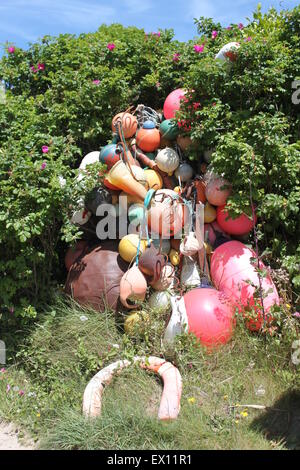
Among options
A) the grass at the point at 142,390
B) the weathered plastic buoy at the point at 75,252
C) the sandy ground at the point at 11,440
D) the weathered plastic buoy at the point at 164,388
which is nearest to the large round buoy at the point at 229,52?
the weathered plastic buoy at the point at 75,252

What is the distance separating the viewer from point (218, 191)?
14.0ft

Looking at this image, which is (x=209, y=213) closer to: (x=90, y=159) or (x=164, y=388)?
(x=90, y=159)

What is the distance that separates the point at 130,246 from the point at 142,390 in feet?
4.10

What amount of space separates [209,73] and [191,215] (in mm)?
1257

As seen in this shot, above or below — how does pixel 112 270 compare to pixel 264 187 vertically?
below

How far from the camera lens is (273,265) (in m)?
4.22

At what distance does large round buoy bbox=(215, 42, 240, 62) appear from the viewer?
4.39 m

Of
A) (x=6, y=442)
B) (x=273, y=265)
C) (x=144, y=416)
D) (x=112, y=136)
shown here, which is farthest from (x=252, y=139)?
(x=6, y=442)


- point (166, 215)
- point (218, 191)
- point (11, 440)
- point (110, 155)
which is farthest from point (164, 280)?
point (11, 440)

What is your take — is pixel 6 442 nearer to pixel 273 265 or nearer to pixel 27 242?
pixel 27 242

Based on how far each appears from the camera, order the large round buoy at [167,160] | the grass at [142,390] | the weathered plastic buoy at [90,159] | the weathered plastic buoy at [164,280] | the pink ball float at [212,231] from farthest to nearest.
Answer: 1. the weathered plastic buoy at [90,159]
2. the large round buoy at [167,160]
3. the pink ball float at [212,231]
4. the weathered plastic buoy at [164,280]
5. the grass at [142,390]

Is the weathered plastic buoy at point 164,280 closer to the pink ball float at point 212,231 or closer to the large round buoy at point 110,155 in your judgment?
the pink ball float at point 212,231

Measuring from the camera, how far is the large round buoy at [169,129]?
4715mm

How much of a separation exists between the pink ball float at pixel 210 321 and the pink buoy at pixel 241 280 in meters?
0.14
